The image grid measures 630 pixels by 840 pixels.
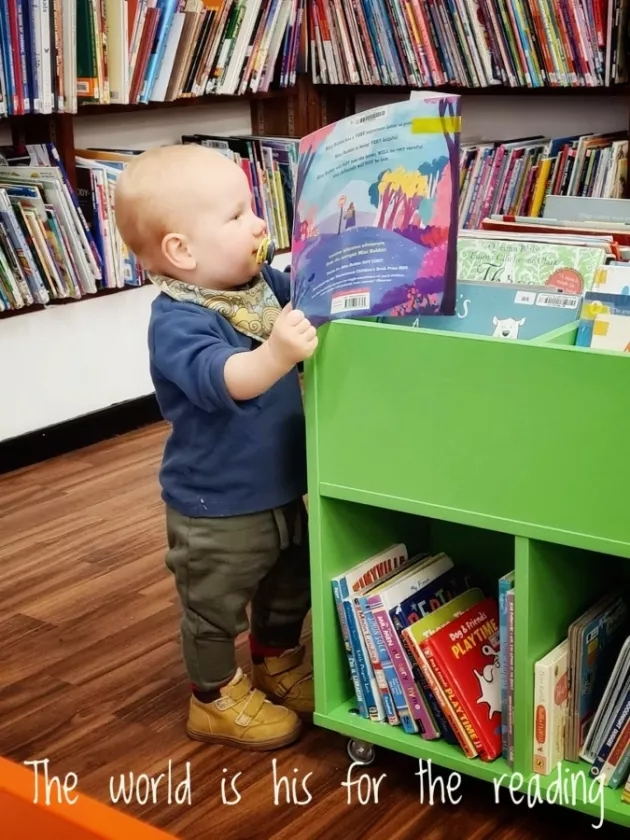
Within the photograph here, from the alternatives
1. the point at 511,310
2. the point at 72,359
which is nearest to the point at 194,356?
the point at 511,310

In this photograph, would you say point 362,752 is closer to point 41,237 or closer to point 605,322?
point 605,322

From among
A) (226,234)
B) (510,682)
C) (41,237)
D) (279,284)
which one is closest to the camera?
(510,682)

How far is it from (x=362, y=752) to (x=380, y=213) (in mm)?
808

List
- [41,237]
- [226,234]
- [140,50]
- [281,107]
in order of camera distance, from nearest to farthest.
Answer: [226,234], [41,237], [140,50], [281,107]

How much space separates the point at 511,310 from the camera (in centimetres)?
158

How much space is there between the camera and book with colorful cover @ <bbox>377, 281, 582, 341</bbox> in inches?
61.2

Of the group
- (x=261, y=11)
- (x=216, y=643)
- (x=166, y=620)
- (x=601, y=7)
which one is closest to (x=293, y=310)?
(x=216, y=643)

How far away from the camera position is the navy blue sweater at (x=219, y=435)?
1.60m

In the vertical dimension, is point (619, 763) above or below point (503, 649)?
below

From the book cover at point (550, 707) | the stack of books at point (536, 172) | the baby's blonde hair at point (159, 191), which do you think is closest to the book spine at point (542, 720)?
the book cover at point (550, 707)

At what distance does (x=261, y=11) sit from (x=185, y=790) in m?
2.73

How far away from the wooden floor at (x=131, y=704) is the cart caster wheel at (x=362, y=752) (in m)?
0.02

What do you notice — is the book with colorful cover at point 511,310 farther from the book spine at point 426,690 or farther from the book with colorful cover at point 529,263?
the book spine at point 426,690

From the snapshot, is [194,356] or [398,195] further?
[194,356]
